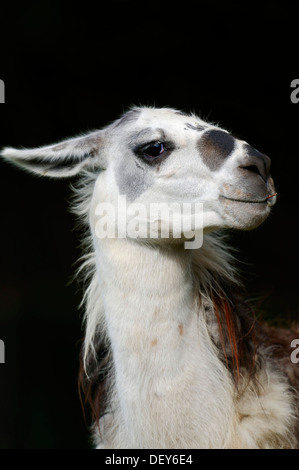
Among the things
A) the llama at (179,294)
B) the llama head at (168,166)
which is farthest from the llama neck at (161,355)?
the llama head at (168,166)

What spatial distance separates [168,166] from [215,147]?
0.23 meters

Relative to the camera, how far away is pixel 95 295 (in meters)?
3.36

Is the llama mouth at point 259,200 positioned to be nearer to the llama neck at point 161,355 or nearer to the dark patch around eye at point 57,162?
the llama neck at point 161,355

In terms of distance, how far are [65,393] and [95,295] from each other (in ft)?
12.0

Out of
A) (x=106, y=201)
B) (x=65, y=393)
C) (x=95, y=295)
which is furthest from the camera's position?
(x=65, y=393)

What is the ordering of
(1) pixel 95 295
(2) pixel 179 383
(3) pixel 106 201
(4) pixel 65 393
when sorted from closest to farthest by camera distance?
1. (2) pixel 179 383
2. (3) pixel 106 201
3. (1) pixel 95 295
4. (4) pixel 65 393

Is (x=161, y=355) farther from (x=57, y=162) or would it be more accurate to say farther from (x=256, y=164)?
(x=57, y=162)

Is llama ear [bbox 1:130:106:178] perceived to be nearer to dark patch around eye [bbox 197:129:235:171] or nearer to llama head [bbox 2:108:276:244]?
llama head [bbox 2:108:276:244]

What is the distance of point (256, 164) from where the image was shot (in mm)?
2762

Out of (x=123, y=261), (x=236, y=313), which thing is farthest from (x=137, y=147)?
(x=236, y=313)

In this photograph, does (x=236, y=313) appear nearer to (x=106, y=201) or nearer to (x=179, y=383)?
(x=179, y=383)

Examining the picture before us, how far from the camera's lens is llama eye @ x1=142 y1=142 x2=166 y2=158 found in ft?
9.68

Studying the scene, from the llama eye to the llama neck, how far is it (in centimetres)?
42

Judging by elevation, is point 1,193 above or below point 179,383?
above
